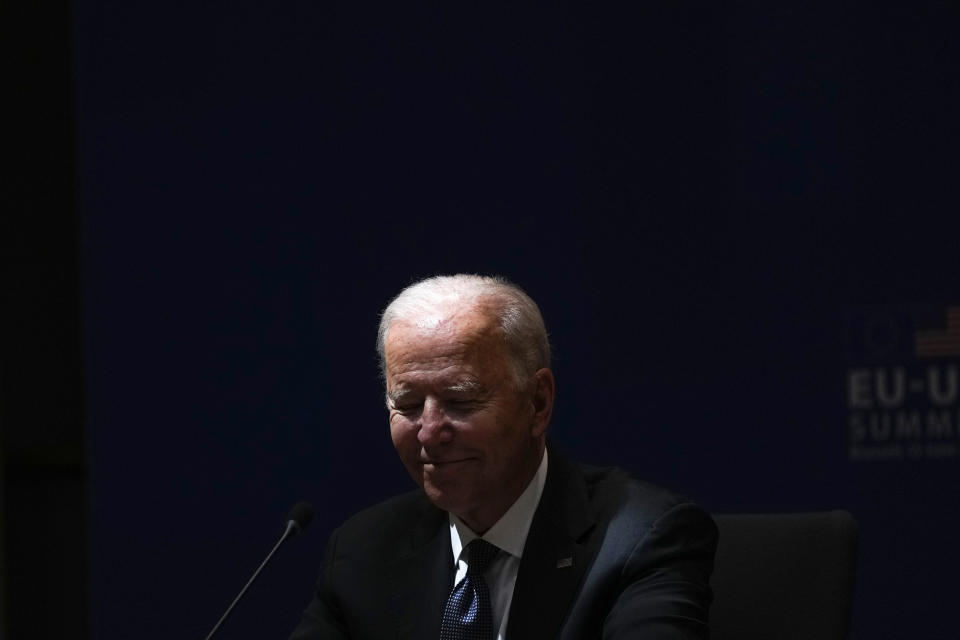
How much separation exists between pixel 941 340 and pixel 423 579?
2.02 m

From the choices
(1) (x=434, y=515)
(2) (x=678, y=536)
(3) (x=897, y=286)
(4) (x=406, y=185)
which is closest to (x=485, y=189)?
(4) (x=406, y=185)

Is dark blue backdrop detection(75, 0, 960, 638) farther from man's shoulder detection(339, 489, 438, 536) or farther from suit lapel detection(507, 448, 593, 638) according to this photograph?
suit lapel detection(507, 448, 593, 638)

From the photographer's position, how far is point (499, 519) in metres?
2.12

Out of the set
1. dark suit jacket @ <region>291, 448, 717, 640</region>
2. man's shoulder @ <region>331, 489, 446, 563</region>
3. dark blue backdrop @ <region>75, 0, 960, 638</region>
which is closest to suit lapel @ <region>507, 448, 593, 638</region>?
dark suit jacket @ <region>291, 448, 717, 640</region>

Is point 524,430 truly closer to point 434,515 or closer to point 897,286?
point 434,515

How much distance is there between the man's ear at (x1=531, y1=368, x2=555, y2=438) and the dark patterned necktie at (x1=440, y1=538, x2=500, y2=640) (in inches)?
8.6

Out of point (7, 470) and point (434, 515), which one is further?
point (7, 470)

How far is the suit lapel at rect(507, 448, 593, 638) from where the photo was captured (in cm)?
198

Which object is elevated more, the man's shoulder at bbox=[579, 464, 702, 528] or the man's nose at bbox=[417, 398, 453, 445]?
the man's nose at bbox=[417, 398, 453, 445]

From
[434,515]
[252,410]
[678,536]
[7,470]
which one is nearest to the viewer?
[678,536]

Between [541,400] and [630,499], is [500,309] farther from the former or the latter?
[630,499]

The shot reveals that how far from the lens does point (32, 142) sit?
4012 millimetres

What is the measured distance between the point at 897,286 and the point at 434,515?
1848 millimetres

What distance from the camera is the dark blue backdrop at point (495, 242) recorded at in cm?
341
